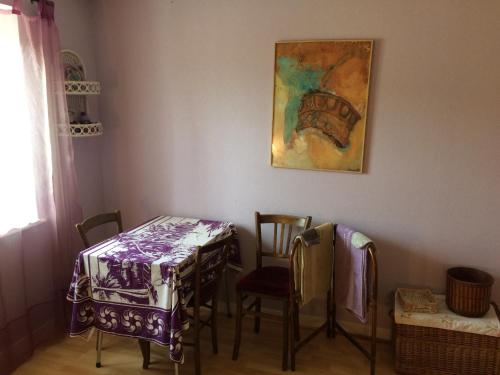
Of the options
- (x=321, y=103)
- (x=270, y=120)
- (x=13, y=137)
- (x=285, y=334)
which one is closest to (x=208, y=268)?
(x=285, y=334)

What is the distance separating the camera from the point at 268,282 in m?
2.59

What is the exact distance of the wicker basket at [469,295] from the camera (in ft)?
7.59

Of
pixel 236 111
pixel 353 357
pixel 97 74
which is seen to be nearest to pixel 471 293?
pixel 353 357

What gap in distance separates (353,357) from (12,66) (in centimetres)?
283

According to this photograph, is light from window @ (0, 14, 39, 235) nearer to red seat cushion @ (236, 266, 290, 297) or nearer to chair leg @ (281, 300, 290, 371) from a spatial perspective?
red seat cushion @ (236, 266, 290, 297)

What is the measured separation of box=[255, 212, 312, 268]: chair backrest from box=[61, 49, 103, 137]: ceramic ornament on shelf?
135 cm

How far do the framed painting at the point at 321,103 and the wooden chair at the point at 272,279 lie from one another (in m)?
0.40

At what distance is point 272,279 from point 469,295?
3.88ft

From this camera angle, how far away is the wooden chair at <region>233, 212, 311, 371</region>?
2.46 meters

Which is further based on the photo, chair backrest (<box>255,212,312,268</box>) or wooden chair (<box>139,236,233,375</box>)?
chair backrest (<box>255,212,312,268</box>)

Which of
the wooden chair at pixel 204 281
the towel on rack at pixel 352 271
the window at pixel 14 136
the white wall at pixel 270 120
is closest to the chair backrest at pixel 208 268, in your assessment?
the wooden chair at pixel 204 281

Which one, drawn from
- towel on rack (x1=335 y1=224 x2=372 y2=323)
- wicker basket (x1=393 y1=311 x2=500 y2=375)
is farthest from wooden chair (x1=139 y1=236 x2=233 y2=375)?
wicker basket (x1=393 y1=311 x2=500 y2=375)

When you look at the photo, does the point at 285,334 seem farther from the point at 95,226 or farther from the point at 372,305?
the point at 95,226

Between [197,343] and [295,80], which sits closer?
[197,343]
